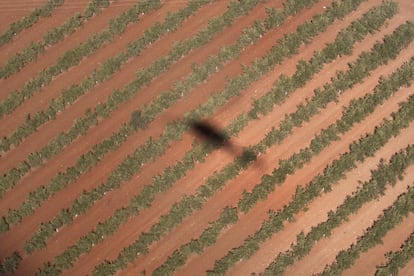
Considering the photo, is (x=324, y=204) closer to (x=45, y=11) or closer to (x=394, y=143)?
(x=394, y=143)

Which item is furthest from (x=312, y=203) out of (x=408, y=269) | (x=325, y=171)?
(x=408, y=269)

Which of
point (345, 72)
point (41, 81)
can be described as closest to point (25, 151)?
point (41, 81)

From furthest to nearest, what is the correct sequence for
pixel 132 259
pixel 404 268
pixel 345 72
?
1. pixel 345 72
2. pixel 132 259
3. pixel 404 268

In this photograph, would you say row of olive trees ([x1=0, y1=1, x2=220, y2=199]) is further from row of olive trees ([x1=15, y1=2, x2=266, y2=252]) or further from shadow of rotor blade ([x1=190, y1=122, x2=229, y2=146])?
shadow of rotor blade ([x1=190, y1=122, x2=229, y2=146])

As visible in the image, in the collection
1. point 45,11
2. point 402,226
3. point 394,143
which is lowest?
point 402,226

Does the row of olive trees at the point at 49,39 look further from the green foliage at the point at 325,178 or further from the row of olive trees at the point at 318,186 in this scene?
the row of olive trees at the point at 318,186
